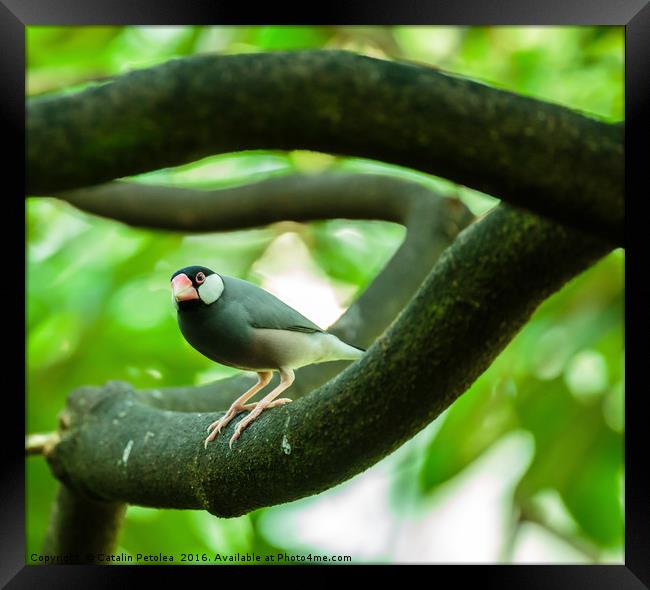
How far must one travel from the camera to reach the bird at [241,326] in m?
1.68

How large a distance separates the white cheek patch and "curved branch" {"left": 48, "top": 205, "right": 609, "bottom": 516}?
231mm

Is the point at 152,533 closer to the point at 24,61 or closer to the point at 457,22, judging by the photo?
the point at 24,61

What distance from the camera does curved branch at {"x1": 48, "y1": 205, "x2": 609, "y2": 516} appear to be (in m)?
1.05

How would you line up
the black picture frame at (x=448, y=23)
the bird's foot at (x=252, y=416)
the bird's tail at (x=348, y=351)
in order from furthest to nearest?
1. the bird's tail at (x=348, y=351)
2. the black picture frame at (x=448, y=23)
3. the bird's foot at (x=252, y=416)

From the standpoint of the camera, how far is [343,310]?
2.13 meters

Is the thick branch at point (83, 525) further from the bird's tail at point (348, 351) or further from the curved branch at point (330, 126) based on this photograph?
the curved branch at point (330, 126)

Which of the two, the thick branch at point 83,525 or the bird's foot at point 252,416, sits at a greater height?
the bird's foot at point 252,416

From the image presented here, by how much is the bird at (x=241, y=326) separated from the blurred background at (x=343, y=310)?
1.14ft

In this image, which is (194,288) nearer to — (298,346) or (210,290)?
(210,290)

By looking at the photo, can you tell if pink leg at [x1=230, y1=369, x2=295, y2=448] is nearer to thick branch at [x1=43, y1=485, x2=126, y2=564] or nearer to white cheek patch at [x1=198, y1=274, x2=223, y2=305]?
white cheek patch at [x1=198, y1=274, x2=223, y2=305]

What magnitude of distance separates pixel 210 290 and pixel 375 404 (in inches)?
23.9

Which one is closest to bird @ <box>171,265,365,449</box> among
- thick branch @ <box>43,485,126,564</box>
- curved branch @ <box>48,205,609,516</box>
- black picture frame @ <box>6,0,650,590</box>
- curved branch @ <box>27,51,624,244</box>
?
curved branch @ <box>48,205,609,516</box>

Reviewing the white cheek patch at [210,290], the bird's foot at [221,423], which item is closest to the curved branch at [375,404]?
the bird's foot at [221,423]

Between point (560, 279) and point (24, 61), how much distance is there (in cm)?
113
